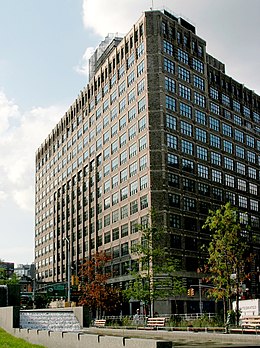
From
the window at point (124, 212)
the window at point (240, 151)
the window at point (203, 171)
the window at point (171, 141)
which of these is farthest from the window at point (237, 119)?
the window at point (124, 212)

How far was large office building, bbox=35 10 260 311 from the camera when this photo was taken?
294ft

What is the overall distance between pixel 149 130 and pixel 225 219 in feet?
133

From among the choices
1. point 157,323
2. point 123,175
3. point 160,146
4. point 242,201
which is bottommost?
point 157,323

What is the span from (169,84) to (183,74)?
480cm

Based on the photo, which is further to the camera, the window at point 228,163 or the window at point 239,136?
the window at point 239,136

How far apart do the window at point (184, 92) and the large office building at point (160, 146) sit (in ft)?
0.61

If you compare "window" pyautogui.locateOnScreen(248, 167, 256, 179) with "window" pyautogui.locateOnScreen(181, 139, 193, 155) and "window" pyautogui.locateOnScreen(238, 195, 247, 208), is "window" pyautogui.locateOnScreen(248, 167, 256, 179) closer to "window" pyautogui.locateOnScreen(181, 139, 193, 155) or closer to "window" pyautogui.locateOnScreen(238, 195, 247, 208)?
"window" pyautogui.locateOnScreen(238, 195, 247, 208)

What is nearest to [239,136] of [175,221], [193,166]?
[193,166]

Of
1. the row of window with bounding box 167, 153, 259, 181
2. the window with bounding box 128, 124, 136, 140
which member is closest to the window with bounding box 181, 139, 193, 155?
the row of window with bounding box 167, 153, 259, 181

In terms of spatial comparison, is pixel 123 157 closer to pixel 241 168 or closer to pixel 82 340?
pixel 241 168

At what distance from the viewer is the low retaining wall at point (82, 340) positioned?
1570cm

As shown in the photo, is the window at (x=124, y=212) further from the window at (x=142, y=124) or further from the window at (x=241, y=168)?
the window at (x=241, y=168)

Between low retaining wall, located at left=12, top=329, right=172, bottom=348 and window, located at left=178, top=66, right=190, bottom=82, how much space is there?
7092 centimetres

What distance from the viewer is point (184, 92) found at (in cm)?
9519
